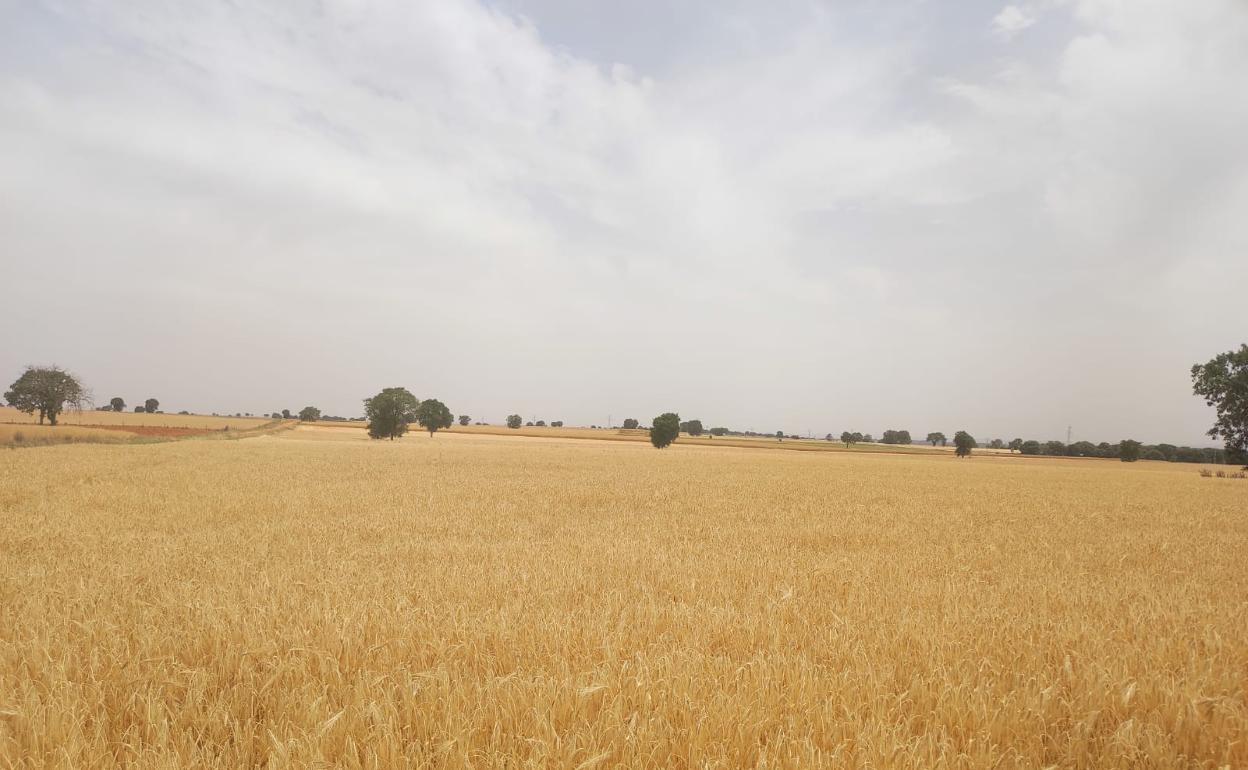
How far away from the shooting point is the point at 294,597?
500cm

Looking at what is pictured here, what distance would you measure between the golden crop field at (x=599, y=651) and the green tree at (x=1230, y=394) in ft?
181

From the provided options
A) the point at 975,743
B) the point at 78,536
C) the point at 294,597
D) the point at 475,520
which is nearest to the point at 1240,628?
the point at 975,743

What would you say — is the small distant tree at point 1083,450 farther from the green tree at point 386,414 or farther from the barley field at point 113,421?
the barley field at point 113,421

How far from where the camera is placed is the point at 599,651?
4.05 metres

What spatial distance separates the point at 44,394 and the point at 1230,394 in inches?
5027

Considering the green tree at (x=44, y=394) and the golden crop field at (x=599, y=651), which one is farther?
the green tree at (x=44, y=394)

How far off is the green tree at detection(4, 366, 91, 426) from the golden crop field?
8833cm

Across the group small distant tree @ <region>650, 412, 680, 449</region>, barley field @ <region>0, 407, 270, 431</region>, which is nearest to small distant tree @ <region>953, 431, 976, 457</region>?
small distant tree @ <region>650, 412, 680, 449</region>

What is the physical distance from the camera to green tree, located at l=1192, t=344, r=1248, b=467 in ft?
151

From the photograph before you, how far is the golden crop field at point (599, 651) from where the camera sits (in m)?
2.83

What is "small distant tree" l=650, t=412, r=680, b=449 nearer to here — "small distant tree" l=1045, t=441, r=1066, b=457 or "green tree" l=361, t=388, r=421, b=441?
"green tree" l=361, t=388, r=421, b=441

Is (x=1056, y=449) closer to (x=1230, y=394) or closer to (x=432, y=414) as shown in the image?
(x=1230, y=394)

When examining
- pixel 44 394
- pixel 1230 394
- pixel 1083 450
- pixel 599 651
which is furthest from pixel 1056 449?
pixel 44 394

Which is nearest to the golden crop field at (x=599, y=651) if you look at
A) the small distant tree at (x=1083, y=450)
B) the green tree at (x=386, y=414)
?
the green tree at (x=386, y=414)
